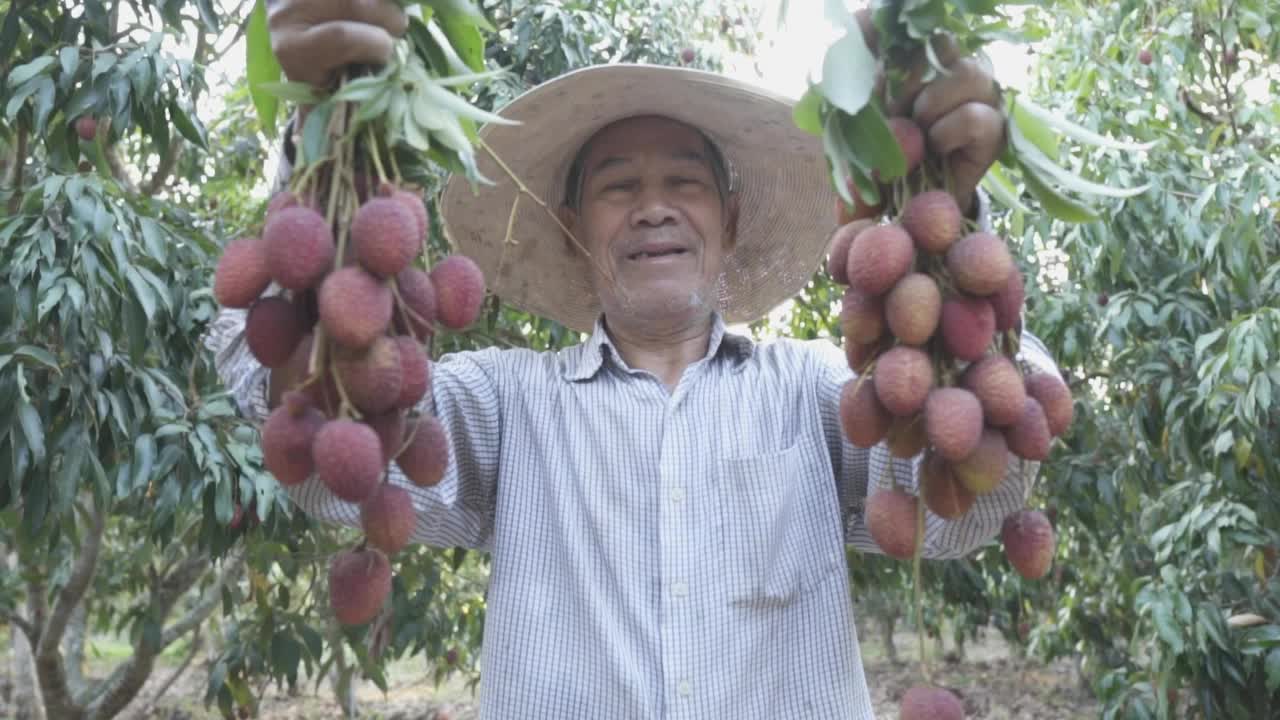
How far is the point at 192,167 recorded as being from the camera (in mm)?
4090

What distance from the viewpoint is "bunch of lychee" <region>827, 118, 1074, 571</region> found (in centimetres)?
89

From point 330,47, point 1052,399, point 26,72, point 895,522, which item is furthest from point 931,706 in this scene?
point 26,72

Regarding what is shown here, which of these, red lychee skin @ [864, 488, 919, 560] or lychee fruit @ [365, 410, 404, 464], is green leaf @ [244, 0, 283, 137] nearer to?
lychee fruit @ [365, 410, 404, 464]

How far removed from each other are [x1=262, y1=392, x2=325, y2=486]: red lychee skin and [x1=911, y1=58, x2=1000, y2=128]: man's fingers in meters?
0.51

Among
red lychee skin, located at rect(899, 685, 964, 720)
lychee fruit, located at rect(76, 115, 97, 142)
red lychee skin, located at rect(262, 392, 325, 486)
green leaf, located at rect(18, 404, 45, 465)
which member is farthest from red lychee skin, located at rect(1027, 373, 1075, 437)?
lychee fruit, located at rect(76, 115, 97, 142)

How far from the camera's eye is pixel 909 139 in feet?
Result: 3.07

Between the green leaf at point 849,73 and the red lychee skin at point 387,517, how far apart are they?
0.44 m

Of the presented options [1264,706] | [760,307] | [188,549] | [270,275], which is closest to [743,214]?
[760,307]

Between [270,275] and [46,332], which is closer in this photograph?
[270,275]

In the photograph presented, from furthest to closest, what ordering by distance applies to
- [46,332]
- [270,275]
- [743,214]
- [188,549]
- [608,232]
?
[188,549] < [46,332] < [743,214] < [608,232] < [270,275]

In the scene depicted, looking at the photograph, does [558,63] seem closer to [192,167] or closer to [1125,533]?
[192,167]

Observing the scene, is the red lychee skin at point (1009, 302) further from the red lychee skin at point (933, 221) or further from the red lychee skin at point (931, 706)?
the red lychee skin at point (931, 706)

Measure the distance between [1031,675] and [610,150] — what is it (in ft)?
27.6

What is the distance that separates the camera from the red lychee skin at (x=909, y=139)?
3.07 ft
